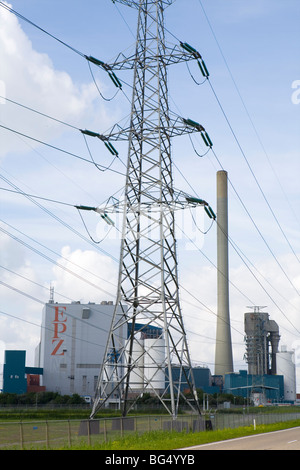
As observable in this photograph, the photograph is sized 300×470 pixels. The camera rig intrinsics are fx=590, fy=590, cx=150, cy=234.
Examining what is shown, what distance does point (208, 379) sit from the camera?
473 ft

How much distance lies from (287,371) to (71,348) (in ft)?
186

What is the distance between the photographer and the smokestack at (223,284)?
11844cm

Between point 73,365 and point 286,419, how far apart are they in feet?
199

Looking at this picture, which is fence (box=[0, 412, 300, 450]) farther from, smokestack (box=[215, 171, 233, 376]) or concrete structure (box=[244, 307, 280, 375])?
concrete structure (box=[244, 307, 280, 375])

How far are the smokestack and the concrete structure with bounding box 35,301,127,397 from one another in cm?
2041

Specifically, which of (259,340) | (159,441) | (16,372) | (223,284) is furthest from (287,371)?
(159,441)

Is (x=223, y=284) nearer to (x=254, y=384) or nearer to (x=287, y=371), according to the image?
(x=254, y=384)

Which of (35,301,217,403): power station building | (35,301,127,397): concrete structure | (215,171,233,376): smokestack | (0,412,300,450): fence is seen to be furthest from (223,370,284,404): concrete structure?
(0,412,300,450): fence

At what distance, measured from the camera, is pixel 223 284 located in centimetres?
11981

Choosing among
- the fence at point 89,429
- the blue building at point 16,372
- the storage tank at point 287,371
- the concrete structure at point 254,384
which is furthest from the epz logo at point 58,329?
the fence at point 89,429

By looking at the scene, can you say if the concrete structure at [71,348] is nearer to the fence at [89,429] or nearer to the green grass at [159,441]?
the fence at [89,429]

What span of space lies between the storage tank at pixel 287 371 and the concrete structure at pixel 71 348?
44.6 metres
